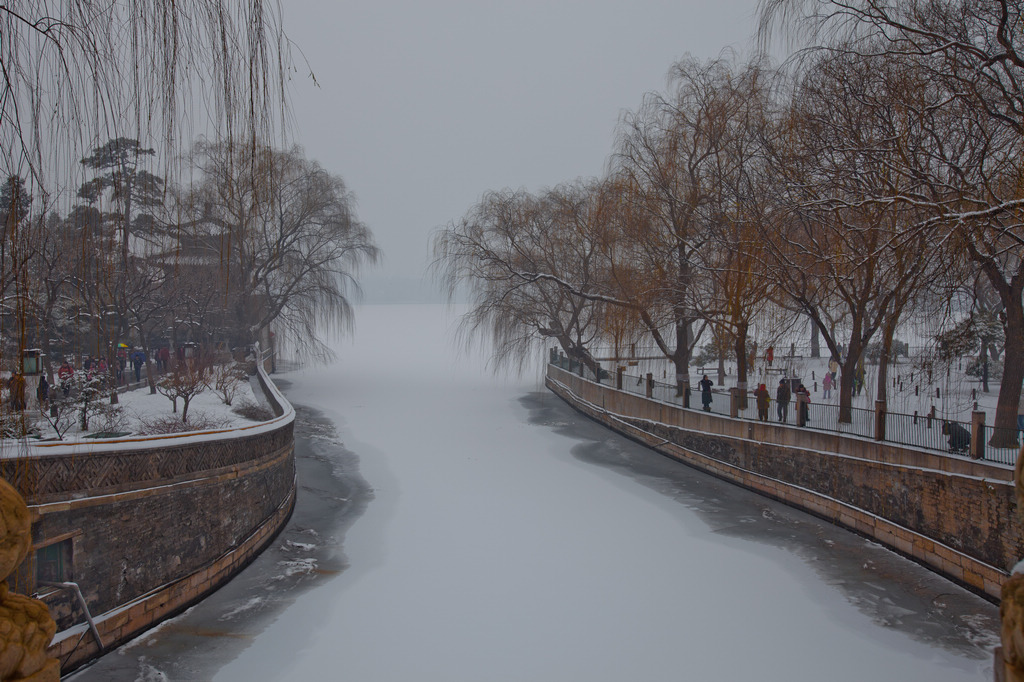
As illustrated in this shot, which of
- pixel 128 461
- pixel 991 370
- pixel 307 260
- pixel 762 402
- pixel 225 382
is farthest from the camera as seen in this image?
pixel 307 260

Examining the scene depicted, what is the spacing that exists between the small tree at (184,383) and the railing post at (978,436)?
14170 millimetres

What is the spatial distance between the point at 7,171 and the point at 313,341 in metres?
29.7

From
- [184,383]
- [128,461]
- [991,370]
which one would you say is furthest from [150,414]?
[991,370]

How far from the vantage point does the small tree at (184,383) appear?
15.8 metres

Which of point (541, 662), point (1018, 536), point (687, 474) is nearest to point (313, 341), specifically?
point (687, 474)

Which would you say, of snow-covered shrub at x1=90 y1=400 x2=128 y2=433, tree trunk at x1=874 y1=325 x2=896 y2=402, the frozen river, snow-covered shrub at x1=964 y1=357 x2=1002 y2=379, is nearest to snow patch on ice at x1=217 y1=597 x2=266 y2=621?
the frozen river

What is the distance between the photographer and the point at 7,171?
2977 mm

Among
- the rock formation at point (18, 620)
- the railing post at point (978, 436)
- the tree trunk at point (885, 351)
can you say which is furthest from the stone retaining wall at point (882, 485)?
the rock formation at point (18, 620)

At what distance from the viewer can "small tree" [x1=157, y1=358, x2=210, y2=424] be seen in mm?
15820

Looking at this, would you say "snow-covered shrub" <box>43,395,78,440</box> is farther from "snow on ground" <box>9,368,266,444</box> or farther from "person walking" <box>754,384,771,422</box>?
"person walking" <box>754,384,771,422</box>

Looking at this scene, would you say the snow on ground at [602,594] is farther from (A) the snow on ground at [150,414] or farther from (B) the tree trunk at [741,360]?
(A) the snow on ground at [150,414]

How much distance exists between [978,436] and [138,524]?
11.2 metres

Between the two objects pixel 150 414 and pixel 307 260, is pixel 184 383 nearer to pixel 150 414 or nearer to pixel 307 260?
pixel 150 414

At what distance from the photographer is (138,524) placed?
905 centimetres
